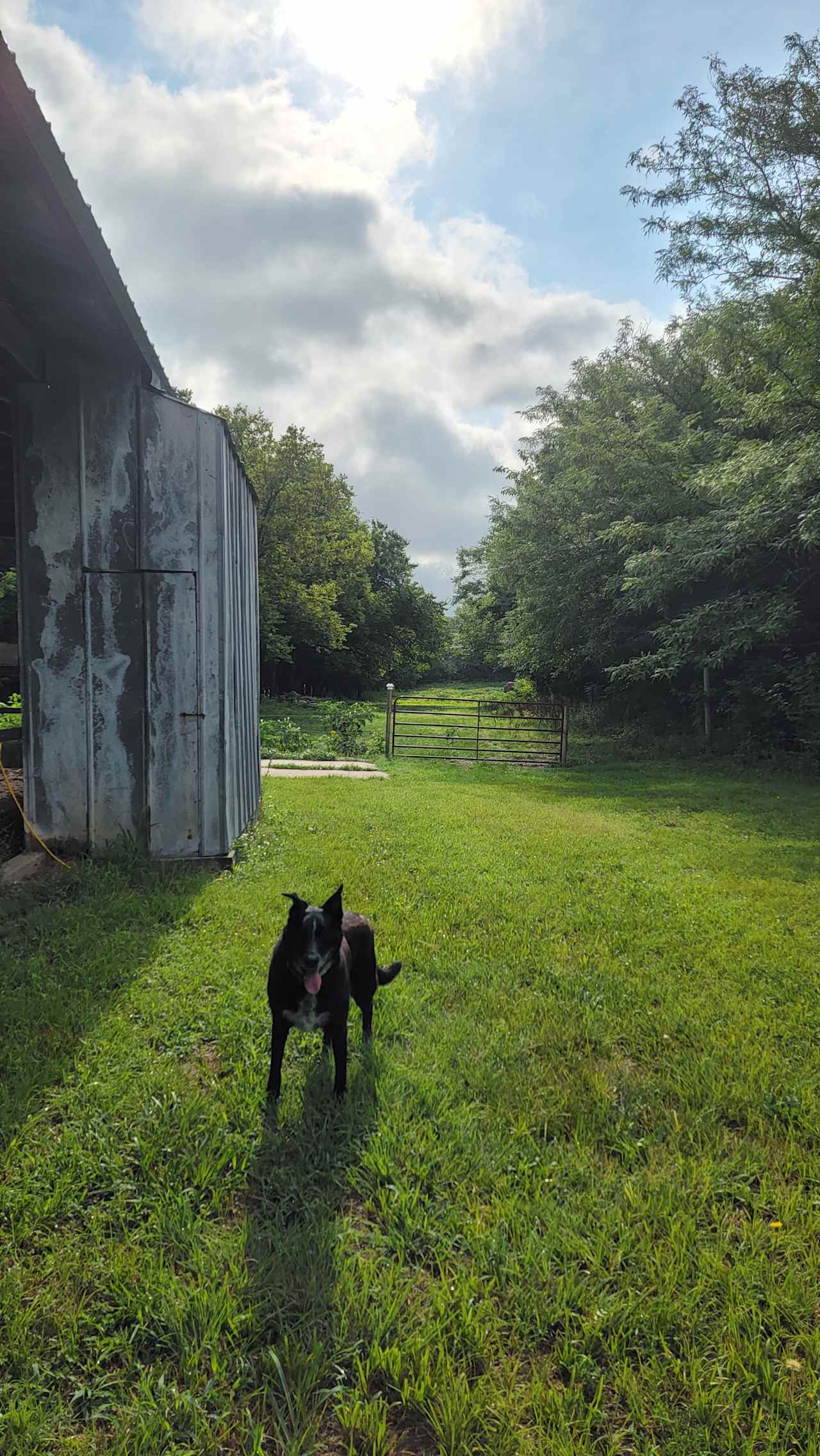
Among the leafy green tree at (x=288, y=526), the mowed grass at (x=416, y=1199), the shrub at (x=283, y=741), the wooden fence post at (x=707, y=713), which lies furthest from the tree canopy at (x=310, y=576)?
the mowed grass at (x=416, y=1199)

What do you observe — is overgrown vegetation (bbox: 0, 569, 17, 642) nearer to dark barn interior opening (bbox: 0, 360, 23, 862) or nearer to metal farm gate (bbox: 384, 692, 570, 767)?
metal farm gate (bbox: 384, 692, 570, 767)

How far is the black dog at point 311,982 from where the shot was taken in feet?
7.51

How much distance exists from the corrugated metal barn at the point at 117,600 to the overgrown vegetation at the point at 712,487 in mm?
9703

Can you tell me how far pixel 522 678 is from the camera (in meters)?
26.8

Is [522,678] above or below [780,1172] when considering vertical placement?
above

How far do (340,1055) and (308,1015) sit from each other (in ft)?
0.70

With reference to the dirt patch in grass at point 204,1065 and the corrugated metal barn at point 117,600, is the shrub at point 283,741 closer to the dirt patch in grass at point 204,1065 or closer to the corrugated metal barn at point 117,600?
the corrugated metal barn at point 117,600

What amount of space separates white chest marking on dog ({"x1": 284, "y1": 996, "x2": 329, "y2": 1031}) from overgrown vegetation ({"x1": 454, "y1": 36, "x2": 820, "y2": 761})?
36.3 ft

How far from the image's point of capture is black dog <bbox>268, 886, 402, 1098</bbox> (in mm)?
2289

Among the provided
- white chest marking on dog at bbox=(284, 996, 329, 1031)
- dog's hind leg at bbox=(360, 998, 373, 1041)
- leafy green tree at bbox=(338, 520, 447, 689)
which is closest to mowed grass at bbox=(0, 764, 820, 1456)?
dog's hind leg at bbox=(360, 998, 373, 1041)

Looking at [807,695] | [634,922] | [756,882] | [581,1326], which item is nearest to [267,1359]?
[581,1326]

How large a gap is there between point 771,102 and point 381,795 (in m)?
13.5

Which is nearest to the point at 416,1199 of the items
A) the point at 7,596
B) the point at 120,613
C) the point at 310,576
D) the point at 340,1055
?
the point at 340,1055

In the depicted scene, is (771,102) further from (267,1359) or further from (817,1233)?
(267,1359)
